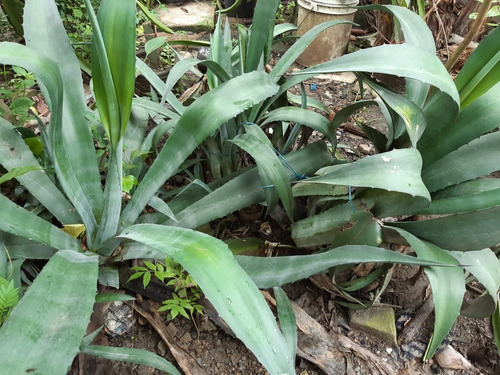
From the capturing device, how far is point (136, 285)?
99 centimetres

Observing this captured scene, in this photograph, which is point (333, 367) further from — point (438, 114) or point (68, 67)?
point (68, 67)

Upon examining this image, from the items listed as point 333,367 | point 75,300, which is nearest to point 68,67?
point 75,300

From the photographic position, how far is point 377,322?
1.03 meters

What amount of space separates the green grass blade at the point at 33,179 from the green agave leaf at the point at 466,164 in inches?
33.1

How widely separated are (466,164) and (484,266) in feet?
0.75

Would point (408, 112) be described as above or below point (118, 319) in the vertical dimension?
above

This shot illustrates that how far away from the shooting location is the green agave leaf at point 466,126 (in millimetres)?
835

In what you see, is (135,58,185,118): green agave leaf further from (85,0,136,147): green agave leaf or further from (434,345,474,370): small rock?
(434,345,474,370): small rock

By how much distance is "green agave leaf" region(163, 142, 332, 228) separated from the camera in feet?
3.21

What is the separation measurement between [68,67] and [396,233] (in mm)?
827

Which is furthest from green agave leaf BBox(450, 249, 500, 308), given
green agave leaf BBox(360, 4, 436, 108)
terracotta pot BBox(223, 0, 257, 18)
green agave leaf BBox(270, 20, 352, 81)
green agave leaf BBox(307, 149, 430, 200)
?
terracotta pot BBox(223, 0, 257, 18)

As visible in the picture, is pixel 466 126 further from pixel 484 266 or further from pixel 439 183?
pixel 484 266

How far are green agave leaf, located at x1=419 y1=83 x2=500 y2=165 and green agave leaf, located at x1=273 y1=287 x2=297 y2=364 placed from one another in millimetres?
477

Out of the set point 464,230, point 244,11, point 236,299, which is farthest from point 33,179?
point 244,11
